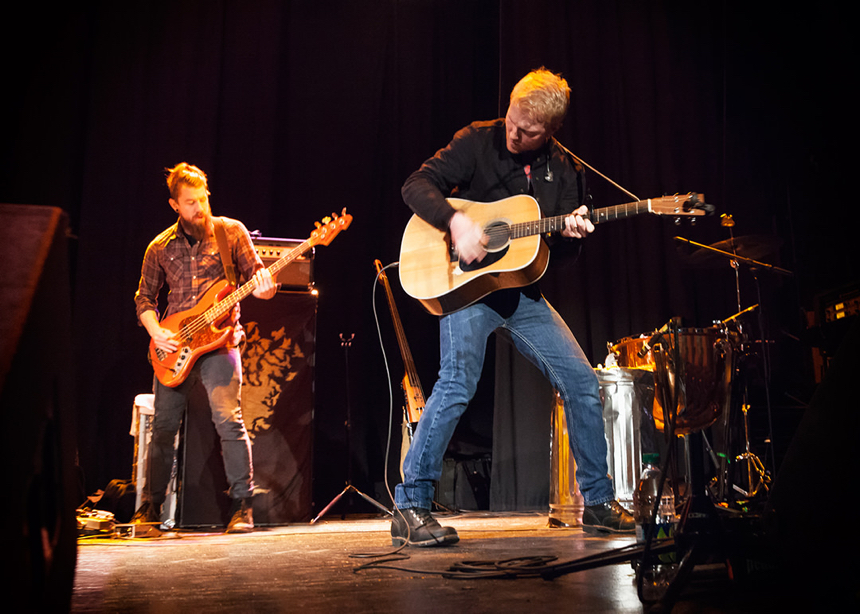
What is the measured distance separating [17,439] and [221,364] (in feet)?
10.4

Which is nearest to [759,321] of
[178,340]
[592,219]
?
[592,219]

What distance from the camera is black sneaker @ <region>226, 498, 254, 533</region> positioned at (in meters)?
3.85

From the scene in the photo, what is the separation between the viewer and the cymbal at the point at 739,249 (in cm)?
525

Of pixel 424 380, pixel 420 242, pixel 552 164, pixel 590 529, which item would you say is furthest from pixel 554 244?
pixel 424 380

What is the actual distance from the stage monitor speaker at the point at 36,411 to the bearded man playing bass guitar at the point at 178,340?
2821 mm

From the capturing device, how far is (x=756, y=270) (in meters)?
5.23

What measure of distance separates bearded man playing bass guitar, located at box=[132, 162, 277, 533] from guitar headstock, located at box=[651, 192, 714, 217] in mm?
2300

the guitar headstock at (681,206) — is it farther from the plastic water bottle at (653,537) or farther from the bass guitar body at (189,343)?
the bass guitar body at (189,343)

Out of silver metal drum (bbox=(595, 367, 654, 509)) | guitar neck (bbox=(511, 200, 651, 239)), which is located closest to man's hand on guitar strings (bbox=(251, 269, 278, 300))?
guitar neck (bbox=(511, 200, 651, 239))

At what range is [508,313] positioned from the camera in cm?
296

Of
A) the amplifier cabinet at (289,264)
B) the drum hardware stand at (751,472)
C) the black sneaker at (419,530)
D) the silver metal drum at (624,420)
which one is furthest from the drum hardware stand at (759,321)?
the black sneaker at (419,530)

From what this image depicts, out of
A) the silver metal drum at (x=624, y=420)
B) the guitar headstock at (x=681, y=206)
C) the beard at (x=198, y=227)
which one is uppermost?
the beard at (x=198, y=227)

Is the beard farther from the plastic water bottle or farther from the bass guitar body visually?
the plastic water bottle

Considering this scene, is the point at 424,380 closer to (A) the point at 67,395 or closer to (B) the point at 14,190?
(B) the point at 14,190
